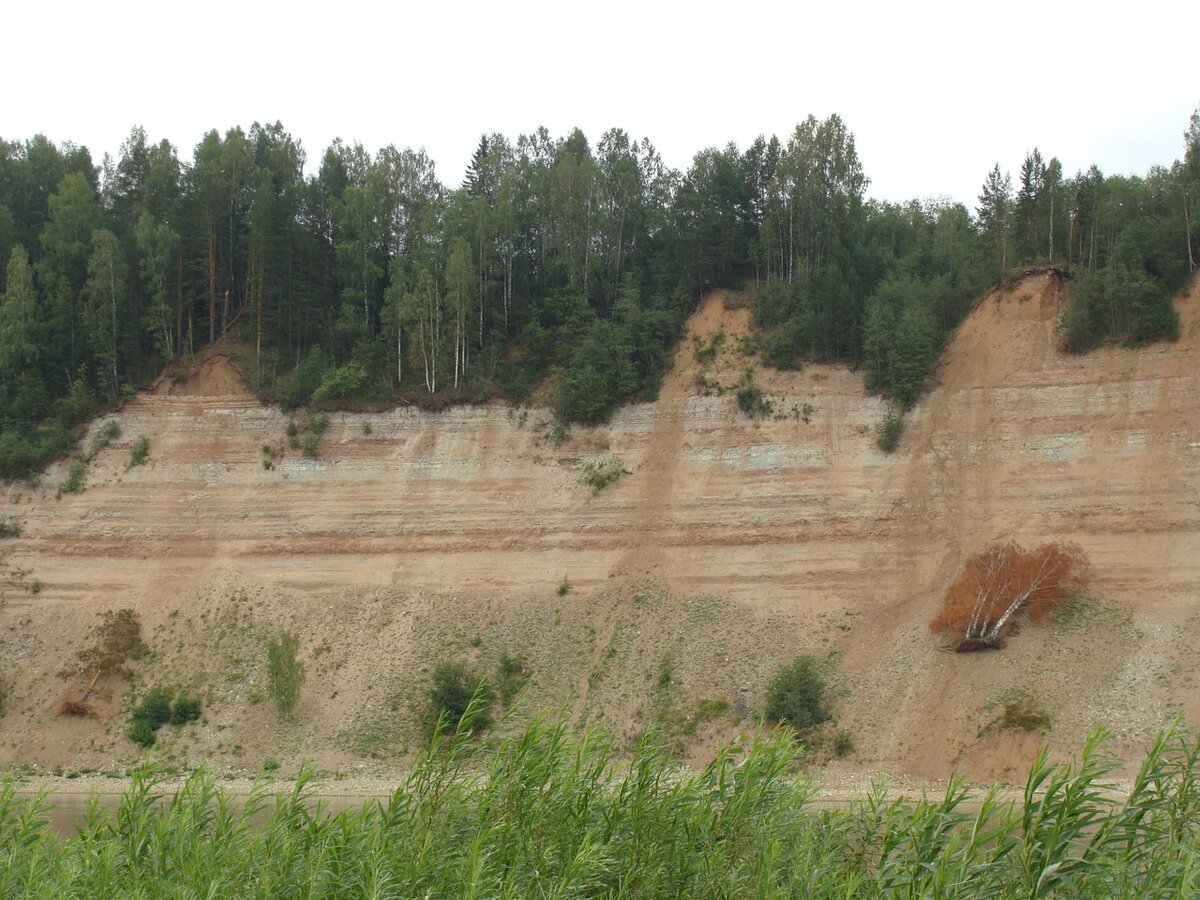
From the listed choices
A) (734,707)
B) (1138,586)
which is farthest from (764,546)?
(1138,586)

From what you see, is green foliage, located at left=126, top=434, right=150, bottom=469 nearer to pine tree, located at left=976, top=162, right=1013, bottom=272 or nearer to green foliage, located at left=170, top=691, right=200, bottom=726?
green foliage, located at left=170, top=691, right=200, bottom=726

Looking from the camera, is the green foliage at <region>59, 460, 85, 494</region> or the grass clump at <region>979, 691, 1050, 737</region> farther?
the green foliage at <region>59, 460, 85, 494</region>

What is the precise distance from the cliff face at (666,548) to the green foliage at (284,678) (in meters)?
0.74

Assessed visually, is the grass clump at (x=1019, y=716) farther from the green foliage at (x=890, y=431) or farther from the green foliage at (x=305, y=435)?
the green foliage at (x=305, y=435)

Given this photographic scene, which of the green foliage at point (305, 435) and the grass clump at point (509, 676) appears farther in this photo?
the green foliage at point (305, 435)

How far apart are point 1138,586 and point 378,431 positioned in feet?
109

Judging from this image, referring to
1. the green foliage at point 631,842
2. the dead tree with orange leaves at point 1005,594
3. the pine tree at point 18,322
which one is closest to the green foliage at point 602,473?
the dead tree with orange leaves at point 1005,594

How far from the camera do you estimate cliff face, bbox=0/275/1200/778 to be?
1444 inches

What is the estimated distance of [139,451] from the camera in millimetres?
49719

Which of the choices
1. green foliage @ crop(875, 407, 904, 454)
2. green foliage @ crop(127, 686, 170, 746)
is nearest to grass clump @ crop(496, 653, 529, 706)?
green foliage @ crop(127, 686, 170, 746)

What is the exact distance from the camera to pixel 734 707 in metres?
37.1

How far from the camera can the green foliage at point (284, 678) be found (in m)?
39.0

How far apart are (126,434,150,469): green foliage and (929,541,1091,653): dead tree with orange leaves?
3686 cm

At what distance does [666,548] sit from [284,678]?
1629 cm
